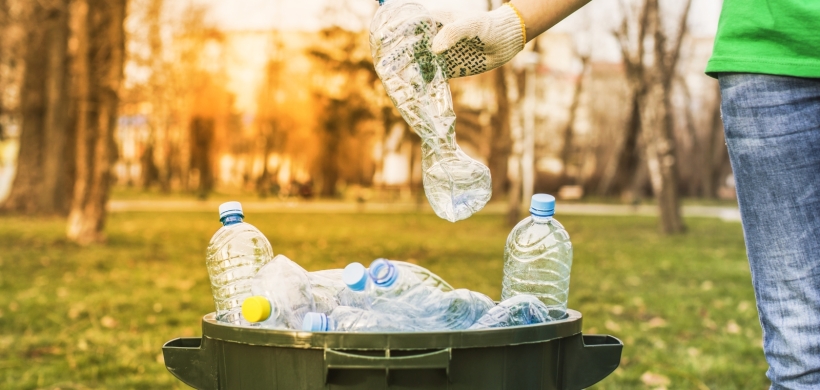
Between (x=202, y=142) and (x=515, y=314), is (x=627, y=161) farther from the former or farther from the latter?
(x=515, y=314)

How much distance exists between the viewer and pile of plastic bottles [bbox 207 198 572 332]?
1648mm

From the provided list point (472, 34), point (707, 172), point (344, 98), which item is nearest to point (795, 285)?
point (472, 34)

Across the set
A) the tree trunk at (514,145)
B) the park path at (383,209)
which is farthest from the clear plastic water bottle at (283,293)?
the park path at (383,209)

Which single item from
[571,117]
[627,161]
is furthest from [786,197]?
[571,117]

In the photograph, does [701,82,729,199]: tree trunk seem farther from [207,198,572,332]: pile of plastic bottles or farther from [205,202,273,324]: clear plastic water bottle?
[205,202,273,324]: clear plastic water bottle

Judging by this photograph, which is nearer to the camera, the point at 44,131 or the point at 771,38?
the point at 771,38

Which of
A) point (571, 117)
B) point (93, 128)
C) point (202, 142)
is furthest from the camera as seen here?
point (202, 142)

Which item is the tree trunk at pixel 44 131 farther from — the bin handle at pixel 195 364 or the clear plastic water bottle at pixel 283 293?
the clear plastic water bottle at pixel 283 293

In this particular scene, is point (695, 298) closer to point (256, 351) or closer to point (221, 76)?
point (256, 351)

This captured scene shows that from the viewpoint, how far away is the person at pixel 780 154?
1.65 metres

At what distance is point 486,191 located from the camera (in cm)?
203

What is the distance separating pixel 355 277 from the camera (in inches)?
62.4

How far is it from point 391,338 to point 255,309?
0.29 metres

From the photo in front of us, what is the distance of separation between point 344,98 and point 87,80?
37.6 feet
